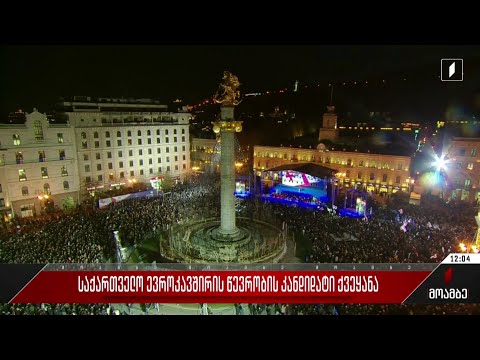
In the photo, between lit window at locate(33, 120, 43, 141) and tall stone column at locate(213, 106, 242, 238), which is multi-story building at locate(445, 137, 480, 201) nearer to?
tall stone column at locate(213, 106, 242, 238)

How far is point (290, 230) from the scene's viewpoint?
24.4 meters

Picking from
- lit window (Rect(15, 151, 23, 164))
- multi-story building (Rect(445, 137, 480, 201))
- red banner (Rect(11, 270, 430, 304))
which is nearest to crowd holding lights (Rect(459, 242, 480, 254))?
red banner (Rect(11, 270, 430, 304))

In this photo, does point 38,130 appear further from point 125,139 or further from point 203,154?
point 203,154

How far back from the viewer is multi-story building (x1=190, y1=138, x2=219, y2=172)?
5334cm

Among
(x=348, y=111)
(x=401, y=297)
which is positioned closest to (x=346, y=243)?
(x=401, y=297)

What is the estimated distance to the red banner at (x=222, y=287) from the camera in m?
13.0

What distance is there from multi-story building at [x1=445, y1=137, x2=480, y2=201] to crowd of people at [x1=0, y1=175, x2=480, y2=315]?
22.6ft

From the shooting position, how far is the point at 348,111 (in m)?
74.8

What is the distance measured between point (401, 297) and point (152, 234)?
686 inches

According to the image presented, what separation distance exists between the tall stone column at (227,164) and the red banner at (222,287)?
7549 millimetres

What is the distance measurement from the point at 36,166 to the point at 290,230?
26.3 meters

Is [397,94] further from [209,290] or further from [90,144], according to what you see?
[209,290]

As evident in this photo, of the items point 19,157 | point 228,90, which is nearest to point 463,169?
point 228,90

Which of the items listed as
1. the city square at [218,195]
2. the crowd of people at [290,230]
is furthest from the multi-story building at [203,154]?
the crowd of people at [290,230]
